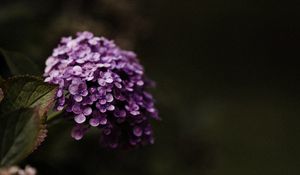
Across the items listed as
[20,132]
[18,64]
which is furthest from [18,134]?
[18,64]

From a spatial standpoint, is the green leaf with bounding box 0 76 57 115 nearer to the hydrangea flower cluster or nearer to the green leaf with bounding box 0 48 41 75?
the hydrangea flower cluster

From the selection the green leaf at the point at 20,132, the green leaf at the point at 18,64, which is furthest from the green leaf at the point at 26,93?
the green leaf at the point at 18,64

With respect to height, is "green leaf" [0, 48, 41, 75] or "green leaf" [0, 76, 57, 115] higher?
"green leaf" [0, 48, 41, 75]

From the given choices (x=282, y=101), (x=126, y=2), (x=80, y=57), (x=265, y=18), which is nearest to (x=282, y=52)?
(x=265, y=18)

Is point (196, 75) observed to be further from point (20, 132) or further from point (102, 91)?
point (20, 132)

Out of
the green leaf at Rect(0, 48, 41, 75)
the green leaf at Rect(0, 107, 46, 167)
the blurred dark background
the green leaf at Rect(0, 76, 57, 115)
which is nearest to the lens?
the green leaf at Rect(0, 107, 46, 167)

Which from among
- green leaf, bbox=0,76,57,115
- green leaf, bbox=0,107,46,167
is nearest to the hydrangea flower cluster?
green leaf, bbox=0,76,57,115
